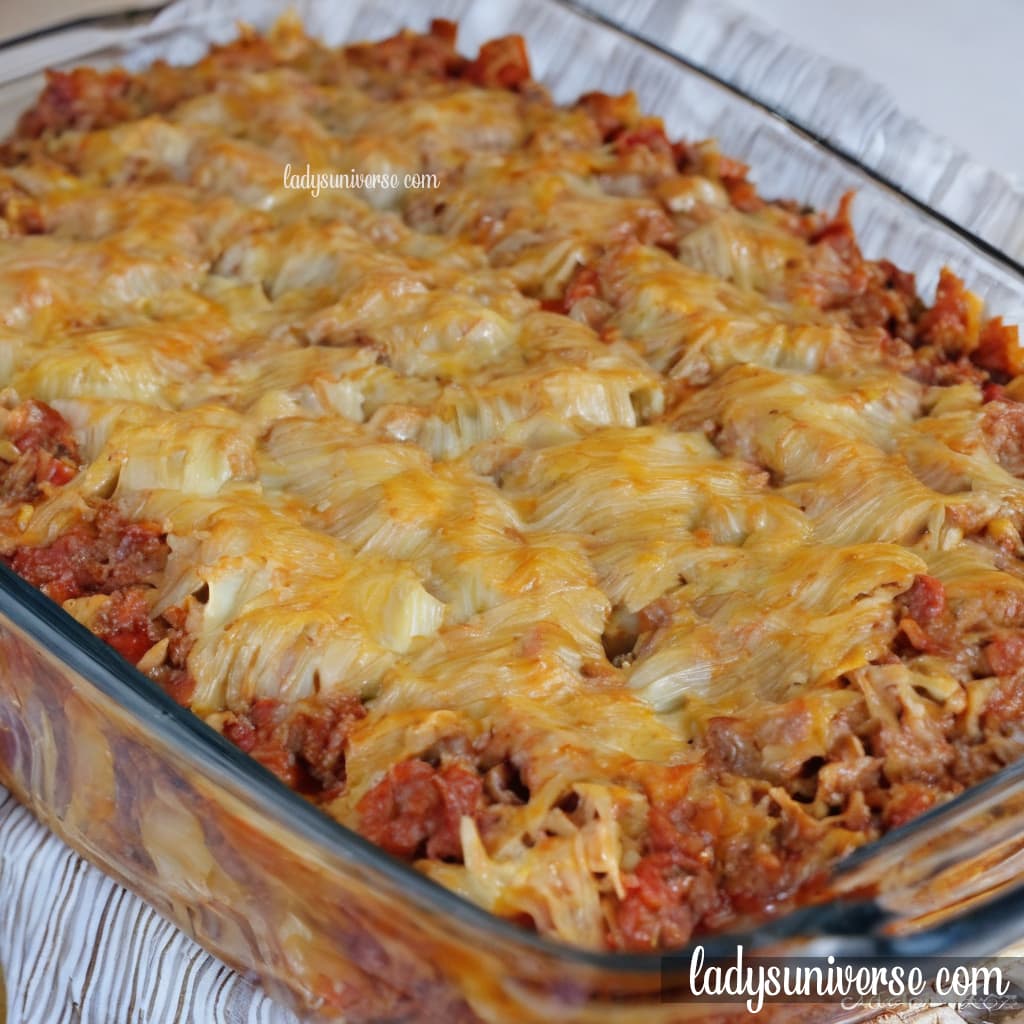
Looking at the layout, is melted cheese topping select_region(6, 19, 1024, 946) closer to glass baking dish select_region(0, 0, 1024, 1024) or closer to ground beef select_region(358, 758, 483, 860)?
ground beef select_region(358, 758, 483, 860)

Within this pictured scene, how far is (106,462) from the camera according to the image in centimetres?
281

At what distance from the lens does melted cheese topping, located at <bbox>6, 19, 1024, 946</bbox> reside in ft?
7.87

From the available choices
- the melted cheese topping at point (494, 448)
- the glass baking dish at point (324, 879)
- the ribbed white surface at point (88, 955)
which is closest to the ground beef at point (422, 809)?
the melted cheese topping at point (494, 448)

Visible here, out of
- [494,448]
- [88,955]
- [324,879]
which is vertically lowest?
[88,955]

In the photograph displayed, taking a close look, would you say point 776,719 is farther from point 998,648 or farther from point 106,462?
point 106,462

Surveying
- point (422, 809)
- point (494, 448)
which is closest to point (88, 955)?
point (422, 809)

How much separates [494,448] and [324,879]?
1.14 m

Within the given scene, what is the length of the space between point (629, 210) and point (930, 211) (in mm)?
740

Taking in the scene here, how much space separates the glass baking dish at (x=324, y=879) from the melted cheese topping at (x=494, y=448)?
172 mm

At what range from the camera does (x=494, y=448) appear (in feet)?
9.69

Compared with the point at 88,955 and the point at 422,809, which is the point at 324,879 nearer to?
the point at 422,809

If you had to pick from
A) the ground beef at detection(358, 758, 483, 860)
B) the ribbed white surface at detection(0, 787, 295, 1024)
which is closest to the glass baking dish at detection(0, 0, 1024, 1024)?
the ribbed white surface at detection(0, 787, 295, 1024)

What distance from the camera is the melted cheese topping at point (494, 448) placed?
2398 mm

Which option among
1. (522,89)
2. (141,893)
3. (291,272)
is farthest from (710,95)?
(141,893)
